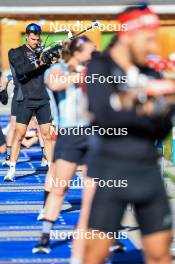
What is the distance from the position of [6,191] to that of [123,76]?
6561mm

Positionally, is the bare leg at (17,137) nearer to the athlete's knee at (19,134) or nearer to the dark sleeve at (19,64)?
the athlete's knee at (19,134)

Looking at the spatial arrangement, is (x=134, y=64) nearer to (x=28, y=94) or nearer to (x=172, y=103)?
(x=172, y=103)

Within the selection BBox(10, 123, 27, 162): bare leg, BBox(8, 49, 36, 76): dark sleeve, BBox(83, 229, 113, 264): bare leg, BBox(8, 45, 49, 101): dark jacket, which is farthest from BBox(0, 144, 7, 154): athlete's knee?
BBox(83, 229, 113, 264): bare leg

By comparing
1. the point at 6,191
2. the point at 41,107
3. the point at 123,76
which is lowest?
the point at 6,191

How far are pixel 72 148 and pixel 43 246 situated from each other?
0.91 meters

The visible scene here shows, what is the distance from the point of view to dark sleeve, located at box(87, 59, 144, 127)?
15.7 ft

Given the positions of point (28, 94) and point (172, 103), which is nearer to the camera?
point (172, 103)

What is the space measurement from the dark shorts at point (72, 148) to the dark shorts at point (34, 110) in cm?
385

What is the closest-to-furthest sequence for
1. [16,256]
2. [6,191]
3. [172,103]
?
[172,103] < [16,256] < [6,191]

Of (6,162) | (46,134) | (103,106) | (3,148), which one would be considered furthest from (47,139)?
(103,106)

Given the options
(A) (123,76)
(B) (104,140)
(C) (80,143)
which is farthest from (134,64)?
(C) (80,143)

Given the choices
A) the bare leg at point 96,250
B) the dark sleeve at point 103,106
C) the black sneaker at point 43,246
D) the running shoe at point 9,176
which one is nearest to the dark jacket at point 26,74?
the running shoe at point 9,176

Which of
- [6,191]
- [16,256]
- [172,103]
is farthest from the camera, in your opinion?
[6,191]

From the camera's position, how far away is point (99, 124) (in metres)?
4.94
